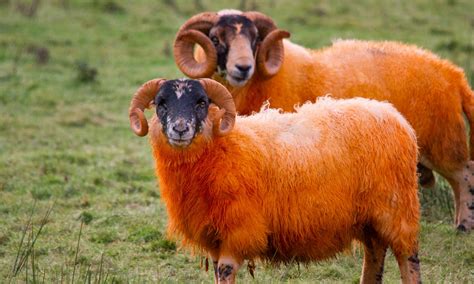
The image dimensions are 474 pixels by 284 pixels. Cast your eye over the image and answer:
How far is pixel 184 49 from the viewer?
10453mm

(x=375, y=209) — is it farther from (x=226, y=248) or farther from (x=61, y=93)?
(x=61, y=93)

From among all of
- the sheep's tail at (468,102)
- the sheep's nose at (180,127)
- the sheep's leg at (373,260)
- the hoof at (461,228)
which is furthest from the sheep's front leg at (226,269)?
the sheep's tail at (468,102)

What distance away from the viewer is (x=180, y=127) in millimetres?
6840

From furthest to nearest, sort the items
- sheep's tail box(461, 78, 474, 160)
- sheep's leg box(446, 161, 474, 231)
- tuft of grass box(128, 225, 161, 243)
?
sheep's tail box(461, 78, 474, 160) → sheep's leg box(446, 161, 474, 231) → tuft of grass box(128, 225, 161, 243)

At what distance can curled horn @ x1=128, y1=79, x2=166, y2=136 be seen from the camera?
Answer: 7.21 metres

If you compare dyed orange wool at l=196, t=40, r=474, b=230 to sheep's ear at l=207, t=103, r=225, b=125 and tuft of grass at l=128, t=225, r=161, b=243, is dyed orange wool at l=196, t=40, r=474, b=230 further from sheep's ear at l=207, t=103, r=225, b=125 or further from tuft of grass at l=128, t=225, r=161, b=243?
sheep's ear at l=207, t=103, r=225, b=125

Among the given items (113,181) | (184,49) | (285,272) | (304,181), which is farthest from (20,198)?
(304,181)

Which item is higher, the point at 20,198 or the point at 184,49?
the point at 184,49

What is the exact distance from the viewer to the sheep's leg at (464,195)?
10.1 meters

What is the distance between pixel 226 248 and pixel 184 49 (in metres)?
3.94

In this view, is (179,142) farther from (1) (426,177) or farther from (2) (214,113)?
(1) (426,177)

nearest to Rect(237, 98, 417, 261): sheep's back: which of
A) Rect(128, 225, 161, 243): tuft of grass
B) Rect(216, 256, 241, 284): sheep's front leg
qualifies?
Rect(216, 256, 241, 284): sheep's front leg

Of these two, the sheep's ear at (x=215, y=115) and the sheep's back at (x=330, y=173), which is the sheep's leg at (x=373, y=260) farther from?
the sheep's ear at (x=215, y=115)

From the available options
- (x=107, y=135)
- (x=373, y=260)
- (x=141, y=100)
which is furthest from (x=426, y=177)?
(x=107, y=135)
